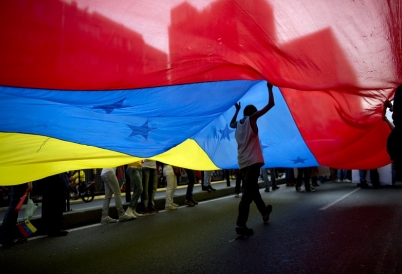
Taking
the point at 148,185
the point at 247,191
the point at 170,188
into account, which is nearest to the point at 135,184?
the point at 148,185

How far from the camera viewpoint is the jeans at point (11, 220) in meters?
4.45

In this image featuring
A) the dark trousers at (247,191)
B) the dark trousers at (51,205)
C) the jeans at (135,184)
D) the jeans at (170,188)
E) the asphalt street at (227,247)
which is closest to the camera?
the asphalt street at (227,247)

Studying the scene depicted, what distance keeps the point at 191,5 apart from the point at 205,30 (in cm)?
25

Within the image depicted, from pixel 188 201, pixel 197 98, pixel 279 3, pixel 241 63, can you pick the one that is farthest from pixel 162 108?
pixel 188 201

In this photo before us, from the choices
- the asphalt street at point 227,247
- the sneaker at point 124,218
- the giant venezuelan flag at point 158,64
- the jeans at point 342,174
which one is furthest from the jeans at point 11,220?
the jeans at point 342,174

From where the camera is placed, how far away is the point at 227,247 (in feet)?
12.0

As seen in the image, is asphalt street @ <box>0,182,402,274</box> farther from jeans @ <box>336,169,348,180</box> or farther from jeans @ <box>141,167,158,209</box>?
jeans @ <box>336,169,348,180</box>

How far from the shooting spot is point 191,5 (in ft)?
8.72

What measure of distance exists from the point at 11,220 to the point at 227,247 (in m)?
3.18

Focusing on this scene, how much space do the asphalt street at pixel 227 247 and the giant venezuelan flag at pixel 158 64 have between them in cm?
130

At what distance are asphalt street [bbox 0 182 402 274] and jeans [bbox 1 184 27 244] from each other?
18 cm

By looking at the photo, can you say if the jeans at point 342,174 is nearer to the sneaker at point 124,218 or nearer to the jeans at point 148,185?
the jeans at point 148,185

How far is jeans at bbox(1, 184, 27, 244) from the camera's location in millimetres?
4449

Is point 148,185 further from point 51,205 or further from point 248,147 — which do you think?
point 248,147
